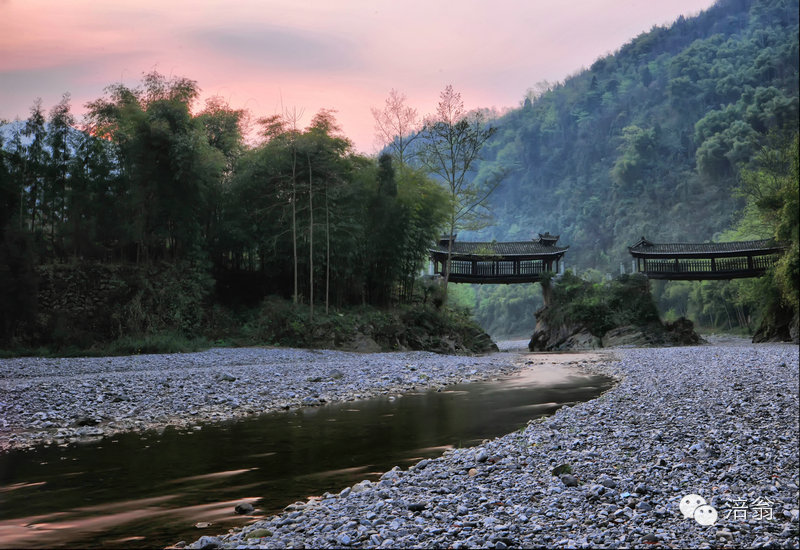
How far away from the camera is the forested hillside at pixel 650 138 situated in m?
53.1

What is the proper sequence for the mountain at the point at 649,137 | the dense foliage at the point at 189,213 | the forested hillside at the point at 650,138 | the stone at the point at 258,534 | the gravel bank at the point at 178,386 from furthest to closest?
the mountain at the point at 649,137 → the forested hillside at the point at 650,138 → the dense foliage at the point at 189,213 → the gravel bank at the point at 178,386 → the stone at the point at 258,534

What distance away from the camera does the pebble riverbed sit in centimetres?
344

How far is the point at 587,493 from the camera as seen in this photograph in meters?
4.05

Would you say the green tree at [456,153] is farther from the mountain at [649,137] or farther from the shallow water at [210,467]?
the mountain at [649,137]

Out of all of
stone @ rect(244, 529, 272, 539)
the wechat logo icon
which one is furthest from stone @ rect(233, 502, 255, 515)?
the wechat logo icon

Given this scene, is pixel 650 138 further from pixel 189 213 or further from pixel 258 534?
pixel 258 534

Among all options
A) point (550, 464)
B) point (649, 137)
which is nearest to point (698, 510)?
point (550, 464)

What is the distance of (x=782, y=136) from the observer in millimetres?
33188

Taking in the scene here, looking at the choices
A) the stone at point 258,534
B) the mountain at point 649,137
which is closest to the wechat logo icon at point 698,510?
the stone at point 258,534

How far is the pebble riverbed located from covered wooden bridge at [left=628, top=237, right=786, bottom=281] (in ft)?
60.4

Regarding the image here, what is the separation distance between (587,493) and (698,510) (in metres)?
0.71

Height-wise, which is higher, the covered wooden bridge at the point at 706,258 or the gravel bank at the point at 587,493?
the covered wooden bridge at the point at 706,258

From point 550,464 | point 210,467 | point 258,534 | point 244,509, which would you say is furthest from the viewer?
point 210,467

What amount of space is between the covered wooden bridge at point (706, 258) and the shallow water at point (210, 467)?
859 inches
